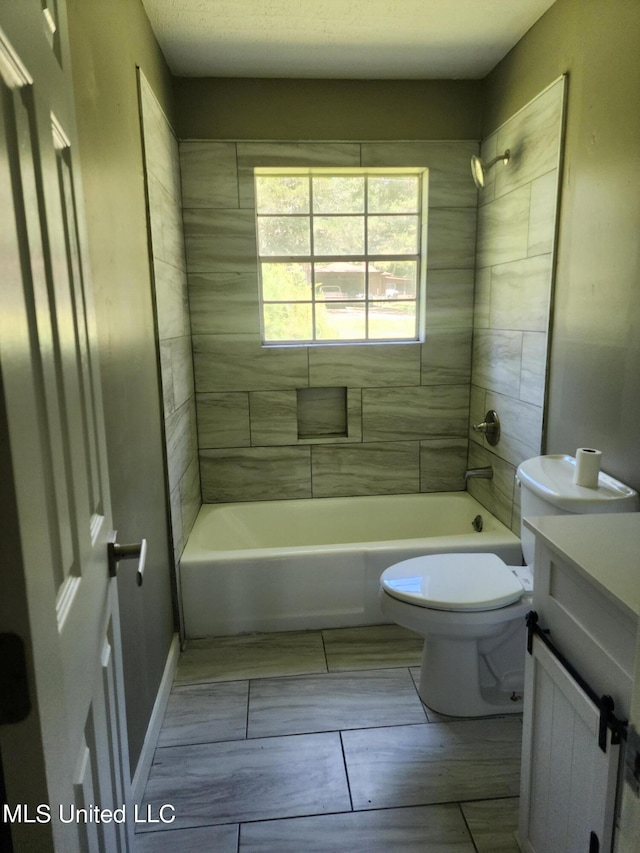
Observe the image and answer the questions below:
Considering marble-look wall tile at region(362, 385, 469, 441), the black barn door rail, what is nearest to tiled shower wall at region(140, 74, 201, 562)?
marble-look wall tile at region(362, 385, 469, 441)

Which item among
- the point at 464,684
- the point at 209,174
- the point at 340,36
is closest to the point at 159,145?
the point at 209,174

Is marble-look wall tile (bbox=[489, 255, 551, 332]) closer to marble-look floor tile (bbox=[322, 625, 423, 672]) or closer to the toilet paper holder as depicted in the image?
the toilet paper holder

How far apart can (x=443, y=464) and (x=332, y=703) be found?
1.55 m

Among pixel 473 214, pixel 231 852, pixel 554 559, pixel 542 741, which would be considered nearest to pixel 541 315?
pixel 473 214

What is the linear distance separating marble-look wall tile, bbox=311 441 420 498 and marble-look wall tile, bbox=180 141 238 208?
1413 millimetres

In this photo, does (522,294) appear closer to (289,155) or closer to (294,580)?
(289,155)

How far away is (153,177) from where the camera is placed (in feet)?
7.00

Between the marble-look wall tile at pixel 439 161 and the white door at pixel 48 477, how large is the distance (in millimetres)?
2170

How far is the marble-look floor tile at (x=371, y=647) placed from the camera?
2303mm

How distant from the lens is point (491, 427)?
2.77 meters

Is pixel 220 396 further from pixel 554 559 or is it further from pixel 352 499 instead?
pixel 554 559

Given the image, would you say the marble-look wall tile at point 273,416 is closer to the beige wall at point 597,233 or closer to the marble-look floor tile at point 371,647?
the marble-look floor tile at point 371,647

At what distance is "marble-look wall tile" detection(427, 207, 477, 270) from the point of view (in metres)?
2.91

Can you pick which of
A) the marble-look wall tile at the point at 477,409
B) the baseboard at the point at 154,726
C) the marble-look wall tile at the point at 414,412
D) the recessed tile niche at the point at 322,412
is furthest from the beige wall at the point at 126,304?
the marble-look wall tile at the point at 477,409
